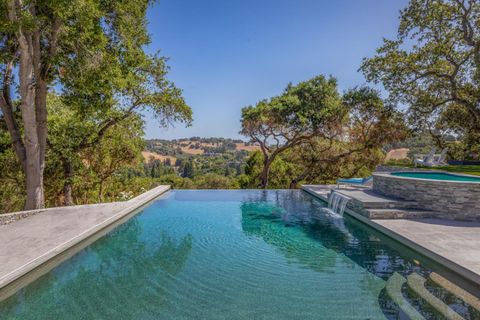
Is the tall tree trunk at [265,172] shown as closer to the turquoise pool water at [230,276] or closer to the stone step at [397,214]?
the turquoise pool water at [230,276]

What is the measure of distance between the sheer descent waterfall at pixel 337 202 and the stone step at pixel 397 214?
1.49 metres

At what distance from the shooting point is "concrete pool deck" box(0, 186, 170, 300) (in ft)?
12.3

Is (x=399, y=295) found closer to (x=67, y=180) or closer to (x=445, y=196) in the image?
(x=445, y=196)

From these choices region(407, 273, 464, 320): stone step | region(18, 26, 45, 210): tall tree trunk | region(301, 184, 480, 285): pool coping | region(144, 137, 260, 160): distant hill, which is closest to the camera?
region(407, 273, 464, 320): stone step

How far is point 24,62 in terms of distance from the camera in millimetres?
6582

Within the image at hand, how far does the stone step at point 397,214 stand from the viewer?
6176mm

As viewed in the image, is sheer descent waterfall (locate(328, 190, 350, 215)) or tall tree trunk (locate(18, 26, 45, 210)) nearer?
tall tree trunk (locate(18, 26, 45, 210))

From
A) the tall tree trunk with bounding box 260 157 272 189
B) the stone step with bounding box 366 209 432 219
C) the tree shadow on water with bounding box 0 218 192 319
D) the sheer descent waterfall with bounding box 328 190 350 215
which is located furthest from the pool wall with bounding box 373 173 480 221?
the tall tree trunk with bounding box 260 157 272 189

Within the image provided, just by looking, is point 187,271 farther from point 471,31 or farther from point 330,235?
point 471,31

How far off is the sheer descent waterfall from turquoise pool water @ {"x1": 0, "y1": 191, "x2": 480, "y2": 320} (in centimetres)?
105

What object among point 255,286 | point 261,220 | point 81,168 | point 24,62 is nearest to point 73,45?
point 24,62

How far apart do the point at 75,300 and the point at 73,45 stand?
6.24m

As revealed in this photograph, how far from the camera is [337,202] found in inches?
336

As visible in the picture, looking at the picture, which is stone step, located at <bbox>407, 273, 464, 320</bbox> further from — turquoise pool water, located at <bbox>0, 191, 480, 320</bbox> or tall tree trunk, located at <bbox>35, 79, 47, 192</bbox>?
tall tree trunk, located at <bbox>35, 79, 47, 192</bbox>
